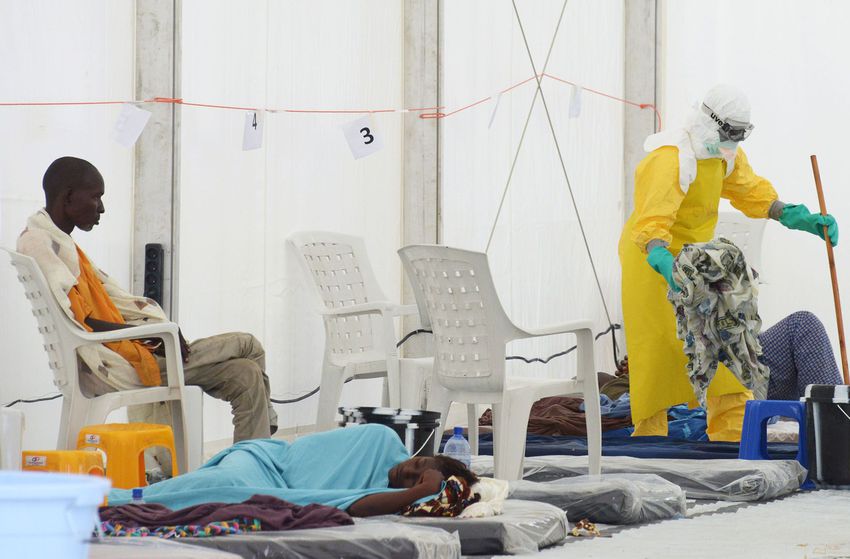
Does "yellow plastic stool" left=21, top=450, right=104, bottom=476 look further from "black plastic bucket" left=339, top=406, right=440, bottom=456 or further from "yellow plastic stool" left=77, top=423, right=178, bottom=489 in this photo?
"black plastic bucket" left=339, top=406, right=440, bottom=456

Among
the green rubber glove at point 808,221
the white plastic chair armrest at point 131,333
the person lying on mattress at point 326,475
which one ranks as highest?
the green rubber glove at point 808,221

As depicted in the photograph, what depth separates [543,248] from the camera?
668 cm

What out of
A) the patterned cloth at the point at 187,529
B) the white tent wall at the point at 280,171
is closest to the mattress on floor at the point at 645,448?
the white tent wall at the point at 280,171

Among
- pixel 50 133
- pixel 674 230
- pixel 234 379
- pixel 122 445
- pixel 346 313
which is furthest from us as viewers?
pixel 346 313

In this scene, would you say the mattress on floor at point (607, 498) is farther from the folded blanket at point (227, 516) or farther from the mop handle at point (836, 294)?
the mop handle at point (836, 294)

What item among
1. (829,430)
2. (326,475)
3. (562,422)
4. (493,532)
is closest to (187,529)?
(326,475)

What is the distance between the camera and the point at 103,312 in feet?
13.6

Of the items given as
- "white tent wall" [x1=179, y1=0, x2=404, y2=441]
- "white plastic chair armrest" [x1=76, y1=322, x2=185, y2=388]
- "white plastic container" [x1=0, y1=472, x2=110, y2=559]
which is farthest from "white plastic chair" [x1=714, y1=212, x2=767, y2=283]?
"white plastic container" [x1=0, y1=472, x2=110, y2=559]

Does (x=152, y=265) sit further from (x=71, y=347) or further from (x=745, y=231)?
(x=745, y=231)

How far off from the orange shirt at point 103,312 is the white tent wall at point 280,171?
0.77 meters

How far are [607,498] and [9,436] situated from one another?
5.20 ft

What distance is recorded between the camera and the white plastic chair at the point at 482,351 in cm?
408

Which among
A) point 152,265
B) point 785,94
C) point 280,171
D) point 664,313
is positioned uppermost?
point 785,94

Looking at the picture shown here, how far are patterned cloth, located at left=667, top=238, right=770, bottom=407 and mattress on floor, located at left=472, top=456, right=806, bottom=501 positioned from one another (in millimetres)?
450
